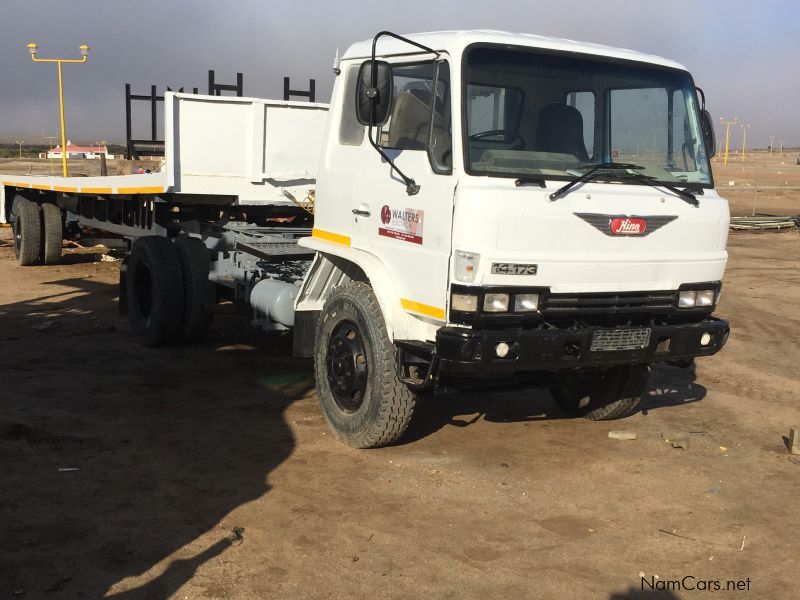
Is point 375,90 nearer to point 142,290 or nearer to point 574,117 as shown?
point 574,117

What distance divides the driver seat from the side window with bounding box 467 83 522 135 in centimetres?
18

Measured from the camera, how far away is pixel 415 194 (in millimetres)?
5562

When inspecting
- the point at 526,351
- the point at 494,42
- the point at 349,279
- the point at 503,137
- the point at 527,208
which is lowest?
the point at 526,351

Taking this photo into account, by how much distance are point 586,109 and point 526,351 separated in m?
1.69

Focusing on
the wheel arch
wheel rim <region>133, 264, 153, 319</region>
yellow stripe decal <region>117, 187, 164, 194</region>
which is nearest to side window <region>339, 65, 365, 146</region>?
the wheel arch

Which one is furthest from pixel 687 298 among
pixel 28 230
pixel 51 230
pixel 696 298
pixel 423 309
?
pixel 28 230

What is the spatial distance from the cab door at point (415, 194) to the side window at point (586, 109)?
0.92m

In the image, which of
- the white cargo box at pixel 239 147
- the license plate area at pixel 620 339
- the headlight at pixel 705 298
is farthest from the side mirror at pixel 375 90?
the white cargo box at pixel 239 147

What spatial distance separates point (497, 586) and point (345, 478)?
1617mm

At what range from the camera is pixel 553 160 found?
221 inches

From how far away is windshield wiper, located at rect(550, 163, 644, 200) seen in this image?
17.3 ft

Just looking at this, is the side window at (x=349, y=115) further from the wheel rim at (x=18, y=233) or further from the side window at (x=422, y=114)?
the wheel rim at (x=18, y=233)

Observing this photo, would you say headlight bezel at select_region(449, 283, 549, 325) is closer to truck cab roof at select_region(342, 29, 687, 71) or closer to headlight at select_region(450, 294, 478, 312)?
headlight at select_region(450, 294, 478, 312)

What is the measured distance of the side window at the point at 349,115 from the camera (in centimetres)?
636
